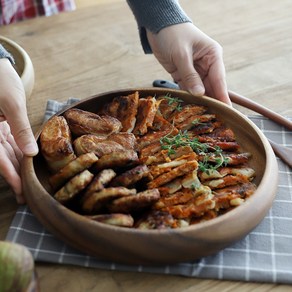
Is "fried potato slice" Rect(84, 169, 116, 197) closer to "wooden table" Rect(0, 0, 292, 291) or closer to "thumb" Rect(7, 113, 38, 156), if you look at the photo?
"thumb" Rect(7, 113, 38, 156)

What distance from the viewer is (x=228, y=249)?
4.44ft

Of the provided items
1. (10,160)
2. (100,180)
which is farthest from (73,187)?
(10,160)

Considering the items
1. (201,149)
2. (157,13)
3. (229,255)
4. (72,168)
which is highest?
(157,13)

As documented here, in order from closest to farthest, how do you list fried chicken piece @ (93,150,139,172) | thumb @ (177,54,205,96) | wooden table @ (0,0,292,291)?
1. fried chicken piece @ (93,150,139,172)
2. thumb @ (177,54,205,96)
3. wooden table @ (0,0,292,291)

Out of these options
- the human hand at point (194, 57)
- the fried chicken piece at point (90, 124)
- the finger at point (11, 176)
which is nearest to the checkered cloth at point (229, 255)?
the finger at point (11, 176)

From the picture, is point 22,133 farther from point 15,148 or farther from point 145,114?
point 145,114

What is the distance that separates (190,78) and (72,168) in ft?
2.10

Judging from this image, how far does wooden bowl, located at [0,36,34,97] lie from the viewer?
1.87 metres

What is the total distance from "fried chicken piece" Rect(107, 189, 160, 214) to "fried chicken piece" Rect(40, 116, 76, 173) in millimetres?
255

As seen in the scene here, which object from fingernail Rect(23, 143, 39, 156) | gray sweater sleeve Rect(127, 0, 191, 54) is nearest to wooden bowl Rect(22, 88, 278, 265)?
fingernail Rect(23, 143, 39, 156)

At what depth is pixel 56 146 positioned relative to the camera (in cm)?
150

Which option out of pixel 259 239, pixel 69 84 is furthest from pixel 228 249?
pixel 69 84

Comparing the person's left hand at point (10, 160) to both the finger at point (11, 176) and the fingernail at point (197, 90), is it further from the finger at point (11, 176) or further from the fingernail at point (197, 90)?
the fingernail at point (197, 90)

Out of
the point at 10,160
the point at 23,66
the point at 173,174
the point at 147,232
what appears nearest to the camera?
the point at 147,232
